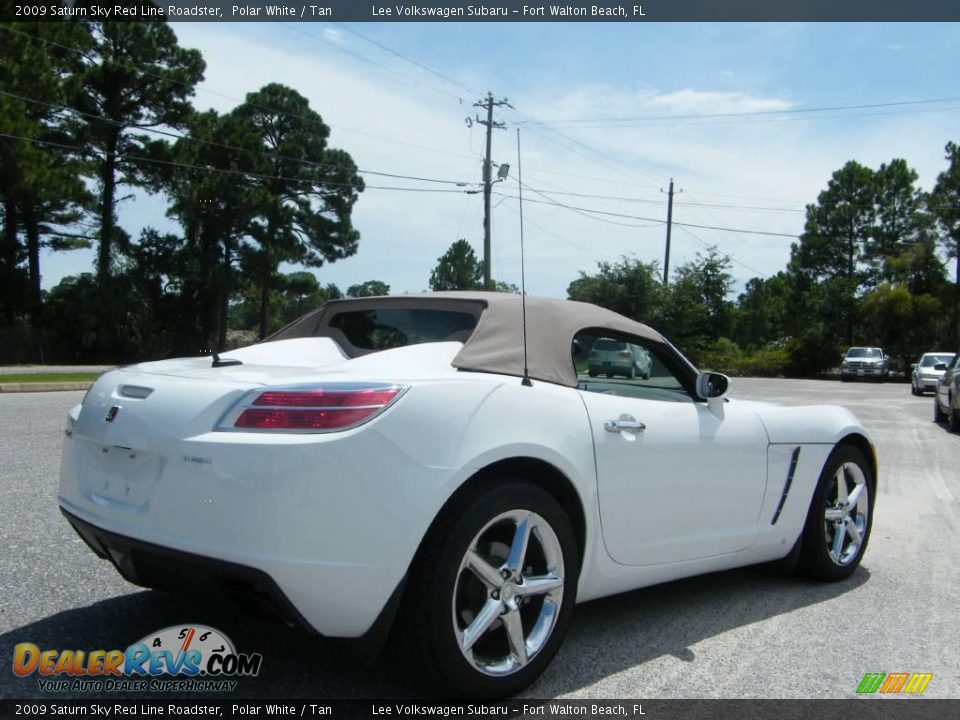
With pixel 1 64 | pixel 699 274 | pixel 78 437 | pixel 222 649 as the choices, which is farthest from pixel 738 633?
pixel 699 274

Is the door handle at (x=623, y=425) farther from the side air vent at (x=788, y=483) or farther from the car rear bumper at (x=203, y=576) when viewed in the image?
the car rear bumper at (x=203, y=576)

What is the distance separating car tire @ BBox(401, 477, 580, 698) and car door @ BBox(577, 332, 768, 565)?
0.33 metres

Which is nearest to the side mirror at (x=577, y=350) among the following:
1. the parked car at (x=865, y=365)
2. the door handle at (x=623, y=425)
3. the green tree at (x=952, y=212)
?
the door handle at (x=623, y=425)

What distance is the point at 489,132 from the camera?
114ft

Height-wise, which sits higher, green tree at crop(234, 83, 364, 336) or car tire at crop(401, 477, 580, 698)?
green tree at crop(234, 83, 364, 336)

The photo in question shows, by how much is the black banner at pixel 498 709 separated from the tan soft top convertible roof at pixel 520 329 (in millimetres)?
1172

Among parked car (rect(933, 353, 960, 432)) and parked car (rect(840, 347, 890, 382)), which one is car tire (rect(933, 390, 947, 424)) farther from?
parked car (rect(840, 347, 890, 382))

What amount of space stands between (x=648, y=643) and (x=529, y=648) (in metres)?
0.78

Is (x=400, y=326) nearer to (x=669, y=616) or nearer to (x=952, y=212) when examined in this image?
(x=669, y=616)

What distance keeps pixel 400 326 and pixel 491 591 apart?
1.34 metres

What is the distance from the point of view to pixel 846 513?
4648mm

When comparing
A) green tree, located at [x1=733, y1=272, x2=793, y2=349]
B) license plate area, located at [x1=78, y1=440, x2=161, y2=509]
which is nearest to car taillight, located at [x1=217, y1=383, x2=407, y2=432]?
license plate area, located at [x1=78, y1=440, x2=161, y2=509]

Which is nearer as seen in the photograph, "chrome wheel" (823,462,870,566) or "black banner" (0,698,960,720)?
"black banner" (0,698,960,720)

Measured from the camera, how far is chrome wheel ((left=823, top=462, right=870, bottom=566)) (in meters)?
4.58
